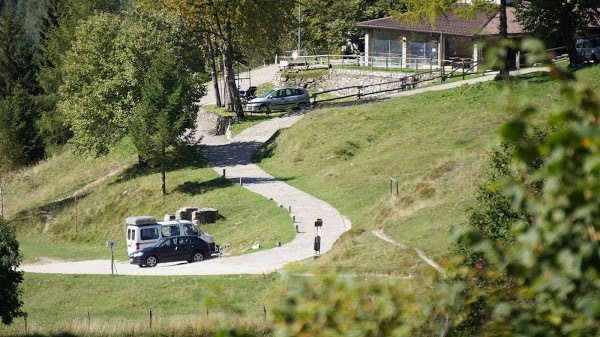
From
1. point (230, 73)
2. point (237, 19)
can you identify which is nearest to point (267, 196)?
point (237, 19)

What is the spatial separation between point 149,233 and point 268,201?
5424 millimetres

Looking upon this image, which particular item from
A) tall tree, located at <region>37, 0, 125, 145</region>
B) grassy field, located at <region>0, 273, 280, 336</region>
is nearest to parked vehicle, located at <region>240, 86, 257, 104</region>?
tall tree, located at <region>37, 0, 125, 145</region>

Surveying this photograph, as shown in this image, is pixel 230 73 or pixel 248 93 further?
pixel 248 93

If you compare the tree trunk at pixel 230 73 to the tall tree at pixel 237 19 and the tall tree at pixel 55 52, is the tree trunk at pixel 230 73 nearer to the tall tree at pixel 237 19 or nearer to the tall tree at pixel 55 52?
the tall tree at pixel 237 19

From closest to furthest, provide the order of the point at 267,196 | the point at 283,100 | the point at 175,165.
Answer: the point at 267,196 < the point at 175,165 < the point at 283,100

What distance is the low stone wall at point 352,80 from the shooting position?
5944 cm

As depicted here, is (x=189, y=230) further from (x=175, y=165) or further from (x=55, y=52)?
(x=55, y=52)

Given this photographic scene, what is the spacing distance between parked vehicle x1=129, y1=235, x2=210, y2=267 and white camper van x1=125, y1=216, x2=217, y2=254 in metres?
0.85

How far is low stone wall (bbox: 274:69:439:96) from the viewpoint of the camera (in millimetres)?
59438

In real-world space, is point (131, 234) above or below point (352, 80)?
below

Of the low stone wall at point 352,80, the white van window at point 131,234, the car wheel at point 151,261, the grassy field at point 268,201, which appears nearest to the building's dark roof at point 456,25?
the low stone wall at point 352,80

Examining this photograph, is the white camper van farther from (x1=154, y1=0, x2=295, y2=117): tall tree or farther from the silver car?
the silver car

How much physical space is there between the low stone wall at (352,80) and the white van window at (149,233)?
22.9m

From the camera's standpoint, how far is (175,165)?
50781mm
